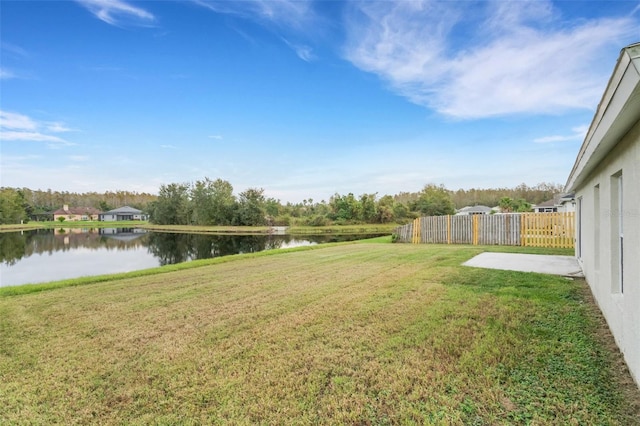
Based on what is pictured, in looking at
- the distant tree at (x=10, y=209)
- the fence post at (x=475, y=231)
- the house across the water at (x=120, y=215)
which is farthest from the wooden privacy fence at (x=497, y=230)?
the house across the water at (x=120, y=215)

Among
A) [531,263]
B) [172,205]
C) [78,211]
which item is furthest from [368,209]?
[78,211]

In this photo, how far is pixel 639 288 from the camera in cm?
226

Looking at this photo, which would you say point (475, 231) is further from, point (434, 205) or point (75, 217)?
point (75, 217)

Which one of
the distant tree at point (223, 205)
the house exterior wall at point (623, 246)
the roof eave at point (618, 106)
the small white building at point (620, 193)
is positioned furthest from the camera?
the distant tree at point (223, 205)

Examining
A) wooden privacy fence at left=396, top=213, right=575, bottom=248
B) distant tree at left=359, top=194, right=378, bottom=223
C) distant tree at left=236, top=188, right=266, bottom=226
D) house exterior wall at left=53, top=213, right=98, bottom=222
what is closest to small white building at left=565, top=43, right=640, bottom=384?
wooden privacy fence at left=396, top=213, right=575, bottom=248

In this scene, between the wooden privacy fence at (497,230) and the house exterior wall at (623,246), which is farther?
the wooden privacy fence at (497,230)

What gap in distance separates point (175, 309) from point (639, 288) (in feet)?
16.7

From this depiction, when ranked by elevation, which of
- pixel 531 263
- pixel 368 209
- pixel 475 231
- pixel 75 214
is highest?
pixel 368 209

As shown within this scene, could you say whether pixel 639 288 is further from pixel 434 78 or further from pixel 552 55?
pixel 434 78

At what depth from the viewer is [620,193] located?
333cm

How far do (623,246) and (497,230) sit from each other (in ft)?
38.1

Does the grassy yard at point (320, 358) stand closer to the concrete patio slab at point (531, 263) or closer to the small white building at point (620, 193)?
the small white building at point (620, 193)

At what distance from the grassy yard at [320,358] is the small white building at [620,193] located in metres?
0.28

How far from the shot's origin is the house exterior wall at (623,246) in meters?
2.36
